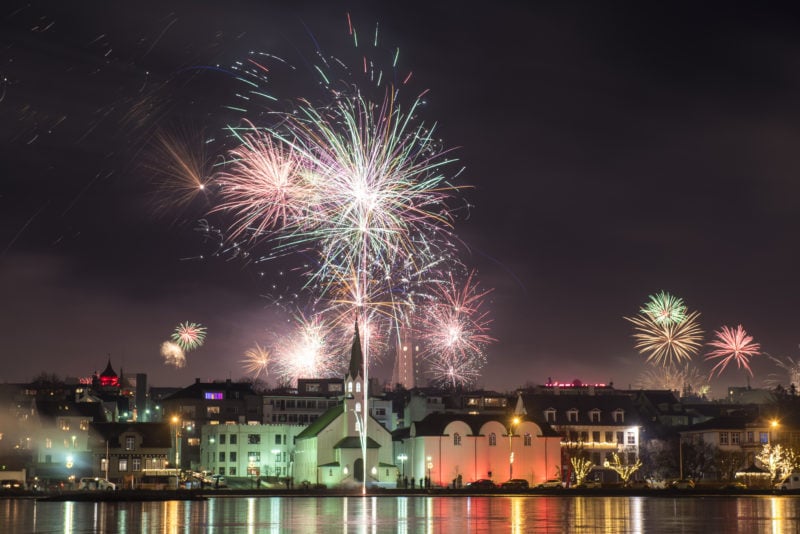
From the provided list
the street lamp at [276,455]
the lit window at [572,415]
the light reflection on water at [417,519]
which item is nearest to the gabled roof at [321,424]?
the street lamp at [276,455]

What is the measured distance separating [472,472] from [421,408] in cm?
3537

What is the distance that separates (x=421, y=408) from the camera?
161500mm

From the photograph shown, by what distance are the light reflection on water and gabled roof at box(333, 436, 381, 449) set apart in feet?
190

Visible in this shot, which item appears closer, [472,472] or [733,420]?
[472,472]

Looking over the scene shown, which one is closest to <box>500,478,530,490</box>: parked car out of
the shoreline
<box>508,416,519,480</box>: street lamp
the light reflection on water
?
<box>508,416,519,480</box>: street lamp

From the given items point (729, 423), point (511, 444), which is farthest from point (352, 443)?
point (729, 423)

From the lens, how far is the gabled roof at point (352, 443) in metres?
130

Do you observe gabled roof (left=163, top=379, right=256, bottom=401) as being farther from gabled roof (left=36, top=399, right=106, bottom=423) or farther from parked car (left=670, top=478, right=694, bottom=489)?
parked car (left=670, top=478, right=694, bottom=489)

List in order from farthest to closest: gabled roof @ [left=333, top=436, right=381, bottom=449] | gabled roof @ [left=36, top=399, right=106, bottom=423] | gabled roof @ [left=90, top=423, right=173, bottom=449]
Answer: gabled roof @ [left=36, top=399, right=106, bottom=423] < gabled roof @ [left=90, top=423, right=173, bottom=449] < gabled roof @ [left=333, top=436, right=381, bottom=449]

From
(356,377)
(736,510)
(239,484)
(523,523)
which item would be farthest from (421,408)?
(523,523)

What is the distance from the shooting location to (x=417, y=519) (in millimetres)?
54562

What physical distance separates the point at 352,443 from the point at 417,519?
251 feet

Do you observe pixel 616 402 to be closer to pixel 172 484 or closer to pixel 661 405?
pixel 661 405

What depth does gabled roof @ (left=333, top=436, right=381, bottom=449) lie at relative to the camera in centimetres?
12950
